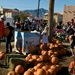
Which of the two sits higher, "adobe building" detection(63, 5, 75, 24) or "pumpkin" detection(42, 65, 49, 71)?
"adobe building" detection(63, 5, 75, 24)

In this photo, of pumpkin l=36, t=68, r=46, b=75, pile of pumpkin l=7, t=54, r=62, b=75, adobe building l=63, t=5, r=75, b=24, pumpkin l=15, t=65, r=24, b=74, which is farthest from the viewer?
adobe building l=63, t=5, r=75, b=24

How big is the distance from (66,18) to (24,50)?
146 ft

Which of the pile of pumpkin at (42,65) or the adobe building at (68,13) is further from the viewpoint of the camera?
the adobe building at (68,13)

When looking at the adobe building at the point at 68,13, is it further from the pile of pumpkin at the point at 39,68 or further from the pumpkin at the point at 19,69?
the pumpkin at the point at 19,69

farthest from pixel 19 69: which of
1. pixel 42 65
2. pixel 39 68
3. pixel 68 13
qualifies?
pixel 68 13

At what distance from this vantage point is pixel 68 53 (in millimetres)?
14336

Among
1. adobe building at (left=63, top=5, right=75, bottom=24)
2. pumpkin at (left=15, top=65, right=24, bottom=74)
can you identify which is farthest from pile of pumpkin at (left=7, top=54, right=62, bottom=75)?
adobe building at (left=63, top=5, right=75, bottom=24)

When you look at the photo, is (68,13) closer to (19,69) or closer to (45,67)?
(45,67)

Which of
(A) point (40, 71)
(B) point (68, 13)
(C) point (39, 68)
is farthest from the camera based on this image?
(B) point (68, 13)

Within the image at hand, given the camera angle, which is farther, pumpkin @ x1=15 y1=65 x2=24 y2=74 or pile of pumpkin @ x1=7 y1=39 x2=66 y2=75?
pumpkin @ x1=15 y1=65 x2=24 y2=74

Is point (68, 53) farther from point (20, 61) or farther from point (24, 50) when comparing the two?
point (20, 61)

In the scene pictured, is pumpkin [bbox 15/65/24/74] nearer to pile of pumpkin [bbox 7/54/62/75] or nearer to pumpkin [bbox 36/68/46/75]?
pile of pumpkin [bbox 7/54/62/75]

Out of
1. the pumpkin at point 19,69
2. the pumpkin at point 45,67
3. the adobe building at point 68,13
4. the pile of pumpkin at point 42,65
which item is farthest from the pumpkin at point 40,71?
the adobe building at point 68,13

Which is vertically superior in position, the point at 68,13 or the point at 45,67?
the point at 68,13
